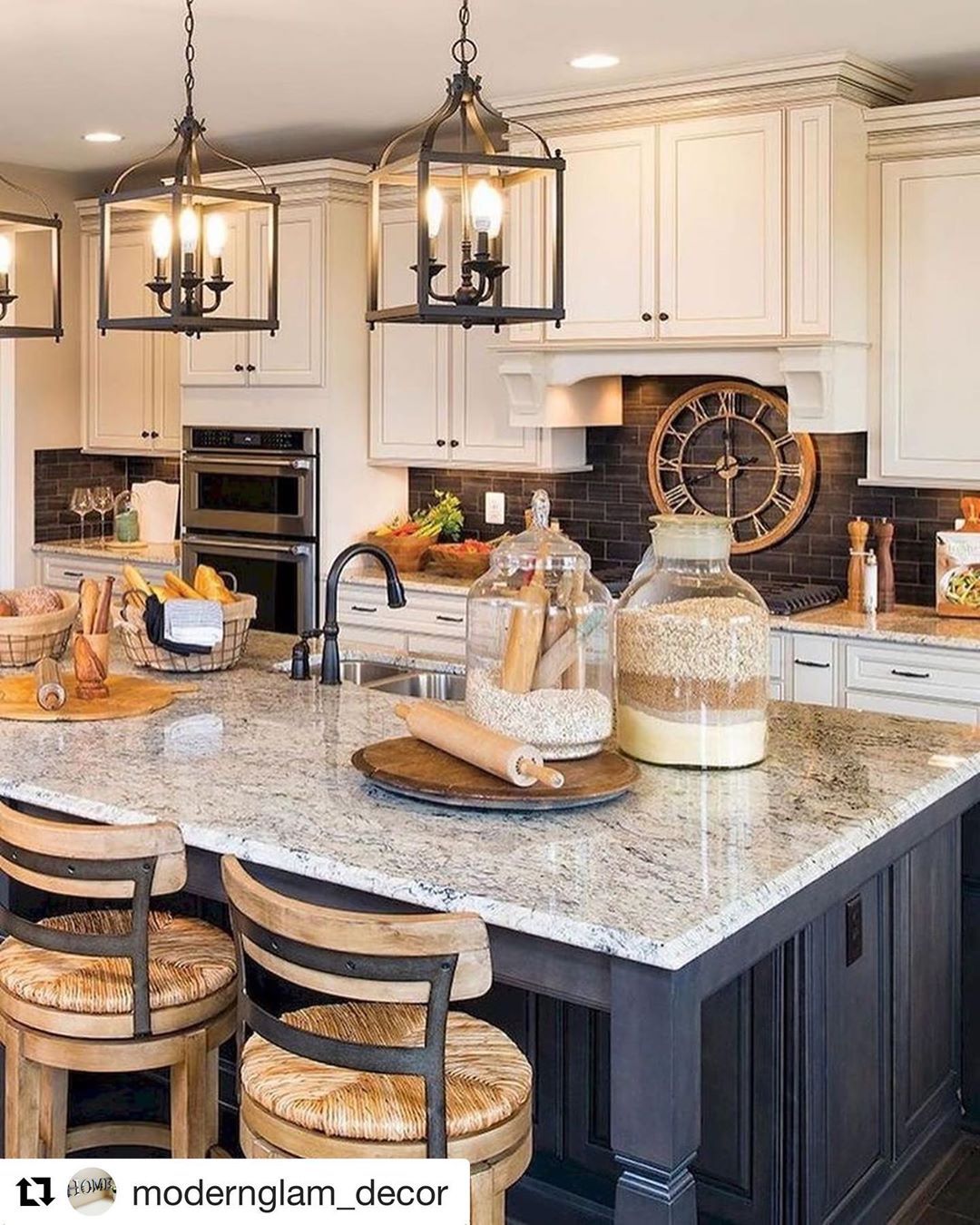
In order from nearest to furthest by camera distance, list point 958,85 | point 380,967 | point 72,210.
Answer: point 380,967
point 958,85
point 72,210

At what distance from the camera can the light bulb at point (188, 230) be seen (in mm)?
3170

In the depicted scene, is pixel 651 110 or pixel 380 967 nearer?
pixel 380 967

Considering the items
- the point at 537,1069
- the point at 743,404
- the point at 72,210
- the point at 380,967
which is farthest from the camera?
the point at 72,210

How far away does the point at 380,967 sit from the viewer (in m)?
1.94

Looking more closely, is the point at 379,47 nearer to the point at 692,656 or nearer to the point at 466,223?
the point at 466,223

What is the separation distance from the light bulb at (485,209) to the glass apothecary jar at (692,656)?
2.03 ft

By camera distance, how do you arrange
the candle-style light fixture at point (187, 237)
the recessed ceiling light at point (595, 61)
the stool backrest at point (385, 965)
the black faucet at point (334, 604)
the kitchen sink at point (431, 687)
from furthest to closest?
the recessed ceiling light at point (595, 61)
the kitchen sink at point (431, 687)
the black faucet at point (334, 604)
the candle-style light fixture at point (187, 237)
the stool backrest at point (385, 965)

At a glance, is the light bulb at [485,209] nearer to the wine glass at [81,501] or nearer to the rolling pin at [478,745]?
the rolling pin at [478,745]

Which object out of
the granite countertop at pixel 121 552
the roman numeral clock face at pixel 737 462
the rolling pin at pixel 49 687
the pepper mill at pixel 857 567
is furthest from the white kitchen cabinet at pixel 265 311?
A: the rolling pin at pixel 49 687

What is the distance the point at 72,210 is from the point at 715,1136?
18.6 feet

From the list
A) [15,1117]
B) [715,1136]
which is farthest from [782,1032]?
[15,1117]

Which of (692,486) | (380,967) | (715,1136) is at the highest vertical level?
(692,486)

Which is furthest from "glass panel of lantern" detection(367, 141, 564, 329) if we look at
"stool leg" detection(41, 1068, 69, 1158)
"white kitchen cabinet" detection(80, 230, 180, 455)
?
"white kitchen cabinet" detection(80, 230, 180, 455)

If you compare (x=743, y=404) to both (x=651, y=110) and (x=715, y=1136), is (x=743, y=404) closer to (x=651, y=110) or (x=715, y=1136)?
(x=651, y=110)
